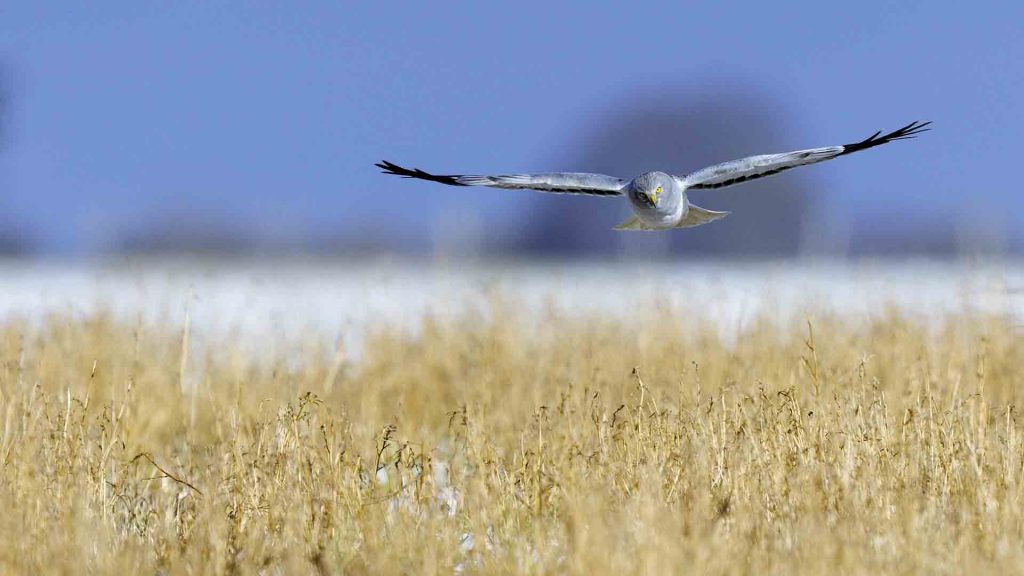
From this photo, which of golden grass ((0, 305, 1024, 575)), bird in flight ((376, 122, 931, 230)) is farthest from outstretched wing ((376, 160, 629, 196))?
golden grass ((0, 305, 1024, 575))

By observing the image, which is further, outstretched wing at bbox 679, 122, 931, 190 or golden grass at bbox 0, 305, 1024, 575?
outstretched wing at bbox 679, 122, 931, 190

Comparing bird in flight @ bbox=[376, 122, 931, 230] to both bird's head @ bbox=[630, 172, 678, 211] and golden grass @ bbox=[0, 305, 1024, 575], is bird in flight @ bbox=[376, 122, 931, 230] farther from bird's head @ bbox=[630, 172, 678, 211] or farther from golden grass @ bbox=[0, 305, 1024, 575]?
golden grass @ bbox=[0, 305, 1024, 575]

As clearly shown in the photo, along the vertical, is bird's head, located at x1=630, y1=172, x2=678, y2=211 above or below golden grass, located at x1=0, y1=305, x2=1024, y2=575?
above

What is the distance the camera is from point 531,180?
6.32 m

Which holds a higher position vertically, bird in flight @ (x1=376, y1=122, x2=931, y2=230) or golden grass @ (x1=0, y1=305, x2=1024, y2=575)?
bird in flight @ (x1=376, y1=122, x2=931, y2=230)

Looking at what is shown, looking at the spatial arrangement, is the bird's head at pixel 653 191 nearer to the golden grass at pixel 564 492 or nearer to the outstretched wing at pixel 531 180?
the outstretched wing at pixel 531 180

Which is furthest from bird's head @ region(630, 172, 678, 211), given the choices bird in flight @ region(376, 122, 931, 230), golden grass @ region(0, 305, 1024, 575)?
golden grass @ region(0, 305, 1024, 575)

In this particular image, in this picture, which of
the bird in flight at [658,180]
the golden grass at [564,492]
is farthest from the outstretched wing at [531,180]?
the golden grass at [564,492]

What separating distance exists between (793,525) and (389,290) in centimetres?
748

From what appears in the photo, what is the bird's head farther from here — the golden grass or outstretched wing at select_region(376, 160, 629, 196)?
the golden grass

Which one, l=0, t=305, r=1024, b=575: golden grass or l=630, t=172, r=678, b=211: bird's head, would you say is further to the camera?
l=630, t=172, r=678, b=211: bird's head

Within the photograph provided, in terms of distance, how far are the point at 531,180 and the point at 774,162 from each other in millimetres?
1233

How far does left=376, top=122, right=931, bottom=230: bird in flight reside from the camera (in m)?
6.30

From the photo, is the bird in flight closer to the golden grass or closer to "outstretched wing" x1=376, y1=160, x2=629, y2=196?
"outstretched wing" x1=376, y1=160, x2=629, y2=196
